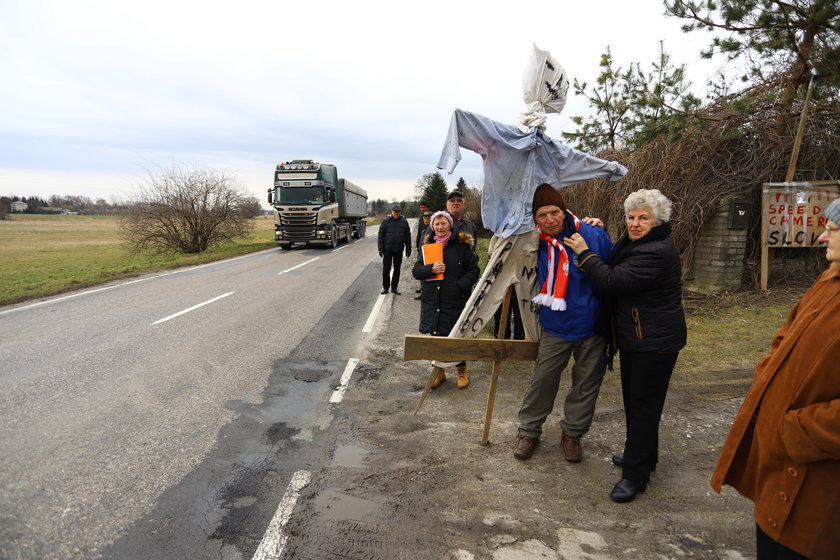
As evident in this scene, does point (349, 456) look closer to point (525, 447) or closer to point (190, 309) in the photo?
point (525, 447)

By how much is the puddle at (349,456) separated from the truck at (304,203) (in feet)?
57.6

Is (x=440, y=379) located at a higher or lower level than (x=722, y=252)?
lower

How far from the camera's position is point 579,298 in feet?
10.3

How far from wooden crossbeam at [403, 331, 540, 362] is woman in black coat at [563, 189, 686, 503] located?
725 millimetres

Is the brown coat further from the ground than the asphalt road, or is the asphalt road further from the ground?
the brown coat

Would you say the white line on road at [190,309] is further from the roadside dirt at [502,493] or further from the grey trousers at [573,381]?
the grey trousers at [573,381]

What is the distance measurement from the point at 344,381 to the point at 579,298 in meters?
2.82

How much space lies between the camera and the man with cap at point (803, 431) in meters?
1.46

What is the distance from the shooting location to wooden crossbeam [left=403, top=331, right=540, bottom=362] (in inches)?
128

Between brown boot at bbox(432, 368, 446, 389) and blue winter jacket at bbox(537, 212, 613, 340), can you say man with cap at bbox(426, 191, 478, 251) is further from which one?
blue winter jacket at bbox(537, 212, 613, 340)

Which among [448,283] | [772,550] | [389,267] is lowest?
[772,550]

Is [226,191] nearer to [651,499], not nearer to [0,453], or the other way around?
[0,453]

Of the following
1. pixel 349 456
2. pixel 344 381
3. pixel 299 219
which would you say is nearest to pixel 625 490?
pixel 349 456

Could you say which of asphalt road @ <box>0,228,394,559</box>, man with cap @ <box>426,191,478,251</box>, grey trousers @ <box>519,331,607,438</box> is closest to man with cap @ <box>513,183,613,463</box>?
grey trousers @ <box>519,331,607,438</box>
